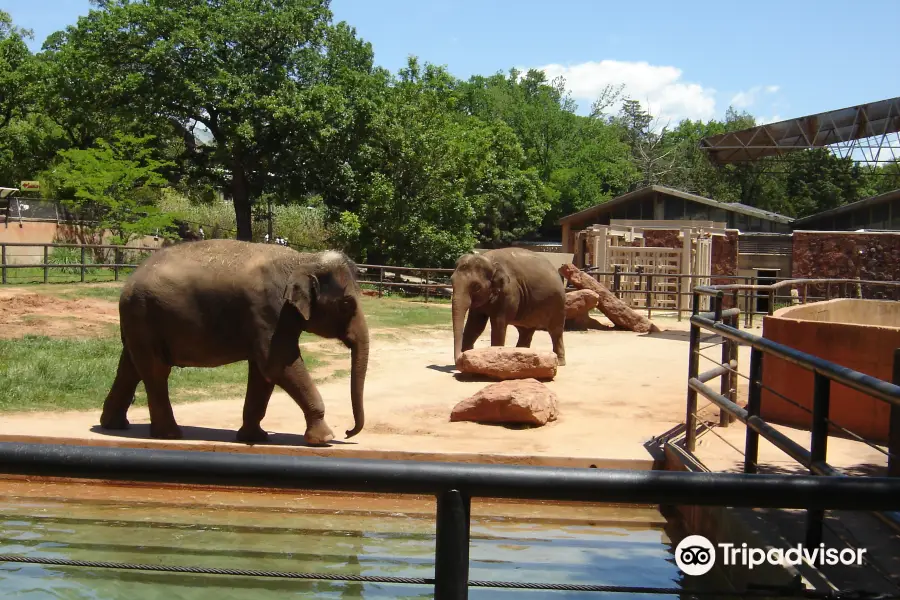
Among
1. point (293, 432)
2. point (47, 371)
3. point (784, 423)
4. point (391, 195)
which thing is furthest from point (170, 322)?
point (391, 195)

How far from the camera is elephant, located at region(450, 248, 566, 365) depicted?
13.8 meters

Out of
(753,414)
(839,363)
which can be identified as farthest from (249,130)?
(753,414)

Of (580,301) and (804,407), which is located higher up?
(804,407)

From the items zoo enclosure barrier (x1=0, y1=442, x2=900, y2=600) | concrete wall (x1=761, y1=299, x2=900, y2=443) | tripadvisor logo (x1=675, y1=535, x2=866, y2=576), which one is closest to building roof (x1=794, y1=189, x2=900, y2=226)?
concrete wall (x1=761, y1=299, x2=900, y2=443)

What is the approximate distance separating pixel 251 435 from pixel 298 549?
2.46 metres

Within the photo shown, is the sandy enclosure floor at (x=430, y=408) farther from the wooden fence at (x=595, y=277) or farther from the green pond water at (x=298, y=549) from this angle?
the wooden fence at (x=595, y=277)

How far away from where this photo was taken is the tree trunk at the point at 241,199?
114 feet

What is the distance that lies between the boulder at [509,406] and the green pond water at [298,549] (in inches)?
97.6

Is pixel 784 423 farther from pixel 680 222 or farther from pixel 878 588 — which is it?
pixel 680 222

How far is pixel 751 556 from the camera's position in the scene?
16.2 feet

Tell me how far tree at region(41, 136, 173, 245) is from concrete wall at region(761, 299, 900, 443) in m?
23.1

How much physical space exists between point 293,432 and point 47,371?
13.5ft

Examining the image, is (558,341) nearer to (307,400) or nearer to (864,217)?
(307,400)

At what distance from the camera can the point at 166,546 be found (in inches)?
255
